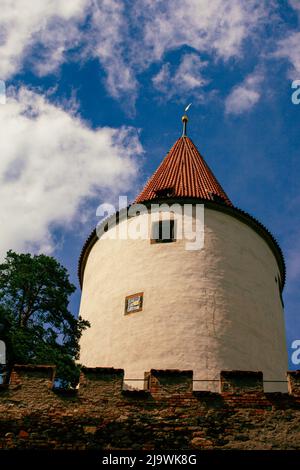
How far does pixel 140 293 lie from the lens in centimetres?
1565

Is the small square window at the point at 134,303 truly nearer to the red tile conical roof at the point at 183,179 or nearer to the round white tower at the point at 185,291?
the round white tower at the point at 185,291

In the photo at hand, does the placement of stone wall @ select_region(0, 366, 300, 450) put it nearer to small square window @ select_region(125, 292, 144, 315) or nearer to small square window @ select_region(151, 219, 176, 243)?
small square window @ select_region(125, 292, 144, 315)

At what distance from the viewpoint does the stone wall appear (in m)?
10.4

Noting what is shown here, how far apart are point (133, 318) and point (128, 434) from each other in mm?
5013

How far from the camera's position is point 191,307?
595 inches

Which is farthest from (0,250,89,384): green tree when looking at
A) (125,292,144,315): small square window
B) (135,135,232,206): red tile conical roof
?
(135,135,232,206): red tile conical roof

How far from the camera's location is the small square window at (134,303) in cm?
1541

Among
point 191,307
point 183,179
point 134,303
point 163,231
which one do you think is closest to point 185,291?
point 191,307

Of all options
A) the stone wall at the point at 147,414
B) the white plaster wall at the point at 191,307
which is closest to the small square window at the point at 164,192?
the white plaster wall at the point at 191,307

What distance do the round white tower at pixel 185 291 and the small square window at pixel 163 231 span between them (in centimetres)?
3

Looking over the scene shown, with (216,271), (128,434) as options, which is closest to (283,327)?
(216,271)

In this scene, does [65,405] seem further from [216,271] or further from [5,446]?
[216,271]

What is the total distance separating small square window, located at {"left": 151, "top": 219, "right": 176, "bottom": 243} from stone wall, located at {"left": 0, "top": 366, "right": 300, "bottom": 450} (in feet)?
19.9
